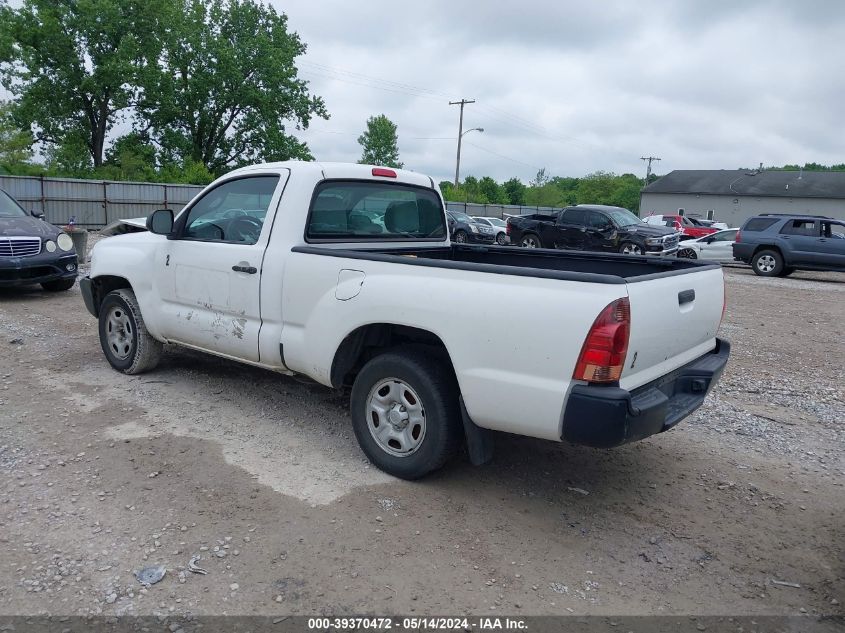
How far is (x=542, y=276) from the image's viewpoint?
3.22 metres

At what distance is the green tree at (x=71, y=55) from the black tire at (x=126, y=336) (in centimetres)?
3665

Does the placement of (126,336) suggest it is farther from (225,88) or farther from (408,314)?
(225,88)

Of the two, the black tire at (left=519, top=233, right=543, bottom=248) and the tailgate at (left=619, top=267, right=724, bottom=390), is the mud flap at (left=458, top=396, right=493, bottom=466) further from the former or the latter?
the black tire at (left=519, top=233, right=543, bottom=248)

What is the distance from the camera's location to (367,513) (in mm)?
3588

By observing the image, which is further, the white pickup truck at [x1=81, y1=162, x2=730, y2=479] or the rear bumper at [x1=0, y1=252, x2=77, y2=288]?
the rear bumper at [x1=0, y1=252, x2=77, y2=288]

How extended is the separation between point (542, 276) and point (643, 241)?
661 inches

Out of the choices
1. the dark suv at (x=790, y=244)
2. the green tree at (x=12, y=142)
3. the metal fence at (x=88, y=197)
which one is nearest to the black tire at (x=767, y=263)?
the dark suv at (x=790, y=244)

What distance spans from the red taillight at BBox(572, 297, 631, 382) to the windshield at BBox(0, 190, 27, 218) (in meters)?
9.77

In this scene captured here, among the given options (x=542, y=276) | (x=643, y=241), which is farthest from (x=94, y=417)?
(x=643, y=241)

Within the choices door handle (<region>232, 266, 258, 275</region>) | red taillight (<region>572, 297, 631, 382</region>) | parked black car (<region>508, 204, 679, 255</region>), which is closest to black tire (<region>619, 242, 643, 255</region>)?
parked black car (<region>508, 204, 679, 255</region>)

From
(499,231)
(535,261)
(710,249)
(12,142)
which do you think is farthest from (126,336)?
(12,142)

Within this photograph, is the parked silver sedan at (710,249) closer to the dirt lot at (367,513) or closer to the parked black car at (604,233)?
the parked black car at (604,233)

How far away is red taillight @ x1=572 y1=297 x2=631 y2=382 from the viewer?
3037mm

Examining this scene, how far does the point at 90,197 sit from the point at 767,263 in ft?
74.7
